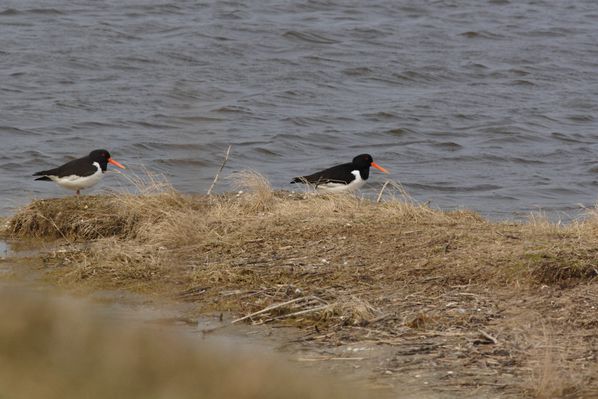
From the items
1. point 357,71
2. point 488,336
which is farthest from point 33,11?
point 488,336

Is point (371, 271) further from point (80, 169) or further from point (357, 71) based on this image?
point (357, 71)

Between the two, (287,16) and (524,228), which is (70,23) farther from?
(524,228)

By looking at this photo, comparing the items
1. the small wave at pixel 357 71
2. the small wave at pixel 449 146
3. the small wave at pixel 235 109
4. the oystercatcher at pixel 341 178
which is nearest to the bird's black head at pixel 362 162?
the oystercatcher at pixel 341 178

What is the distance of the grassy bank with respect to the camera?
6.43 meters

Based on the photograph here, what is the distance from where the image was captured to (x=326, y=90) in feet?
70.5

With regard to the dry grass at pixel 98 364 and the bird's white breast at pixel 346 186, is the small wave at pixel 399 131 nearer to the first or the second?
the bird's white breast at pixel 346 186

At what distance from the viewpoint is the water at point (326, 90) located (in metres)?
16.7

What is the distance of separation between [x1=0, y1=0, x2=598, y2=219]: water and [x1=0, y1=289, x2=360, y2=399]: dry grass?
31.6ft

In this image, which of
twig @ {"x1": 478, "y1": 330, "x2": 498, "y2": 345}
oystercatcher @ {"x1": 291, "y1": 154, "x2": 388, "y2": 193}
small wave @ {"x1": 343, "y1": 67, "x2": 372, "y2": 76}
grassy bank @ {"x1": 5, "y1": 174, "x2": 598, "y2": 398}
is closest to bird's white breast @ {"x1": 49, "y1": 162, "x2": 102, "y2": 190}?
grassy bank @ {"x1": 5, "y1": 174, "x2": 598, "y2": 398}

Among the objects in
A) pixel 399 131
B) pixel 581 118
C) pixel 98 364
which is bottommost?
pixel 581 118

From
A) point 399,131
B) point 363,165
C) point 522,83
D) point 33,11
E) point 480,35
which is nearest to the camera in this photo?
point 363,165

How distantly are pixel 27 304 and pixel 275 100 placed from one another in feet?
56.7

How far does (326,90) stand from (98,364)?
18479mm

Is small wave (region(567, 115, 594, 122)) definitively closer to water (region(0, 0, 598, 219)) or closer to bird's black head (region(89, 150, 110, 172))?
water (region(0, 0, 598, 219))
